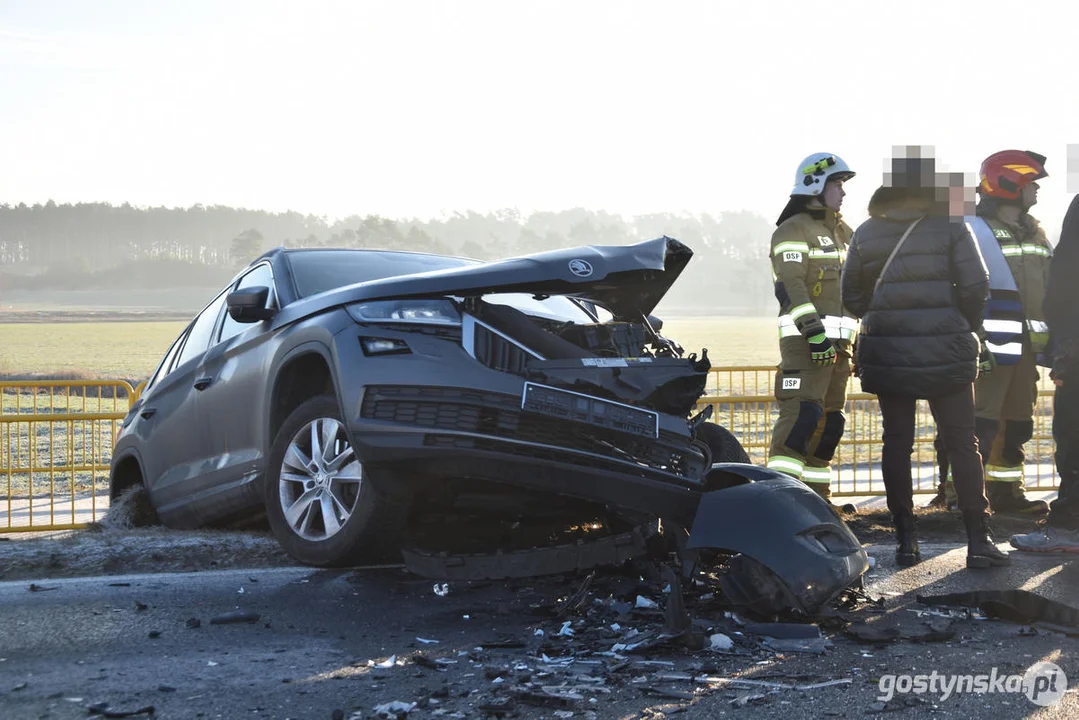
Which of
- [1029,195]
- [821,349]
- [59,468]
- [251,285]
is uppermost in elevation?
[1029,195]

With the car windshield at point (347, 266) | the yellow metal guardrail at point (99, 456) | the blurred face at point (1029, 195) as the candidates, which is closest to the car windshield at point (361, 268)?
the car windshield at point (347, 266)

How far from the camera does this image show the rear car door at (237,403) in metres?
6.04

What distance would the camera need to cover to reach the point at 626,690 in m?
3.68

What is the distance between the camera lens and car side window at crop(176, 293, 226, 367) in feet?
23.4

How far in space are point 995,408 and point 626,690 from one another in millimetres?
5430

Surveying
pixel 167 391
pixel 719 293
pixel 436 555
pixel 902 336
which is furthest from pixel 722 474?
pixel 719 293

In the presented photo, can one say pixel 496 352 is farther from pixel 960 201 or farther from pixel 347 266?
pixel 960 201

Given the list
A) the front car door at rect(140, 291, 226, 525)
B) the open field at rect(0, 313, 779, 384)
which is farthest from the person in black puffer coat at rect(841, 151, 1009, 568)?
the open field at rect(0, 313, 779, 384)

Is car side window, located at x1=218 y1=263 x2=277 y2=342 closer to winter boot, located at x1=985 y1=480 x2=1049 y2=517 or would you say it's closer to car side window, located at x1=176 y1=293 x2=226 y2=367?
car side window, located at x1=176 y1=293 x2=226 y2=367

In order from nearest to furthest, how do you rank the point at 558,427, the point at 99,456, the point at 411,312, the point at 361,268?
1. the point at 558,427
2. the point at 411,312
3. the point at 361,268
4. the point at 99,456

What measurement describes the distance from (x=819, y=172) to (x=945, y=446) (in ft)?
7.73

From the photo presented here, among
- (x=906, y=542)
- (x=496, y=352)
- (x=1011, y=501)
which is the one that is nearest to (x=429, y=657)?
(x=496, y=352)

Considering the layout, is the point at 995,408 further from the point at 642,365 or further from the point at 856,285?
the point at 642,365

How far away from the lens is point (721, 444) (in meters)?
5.99
